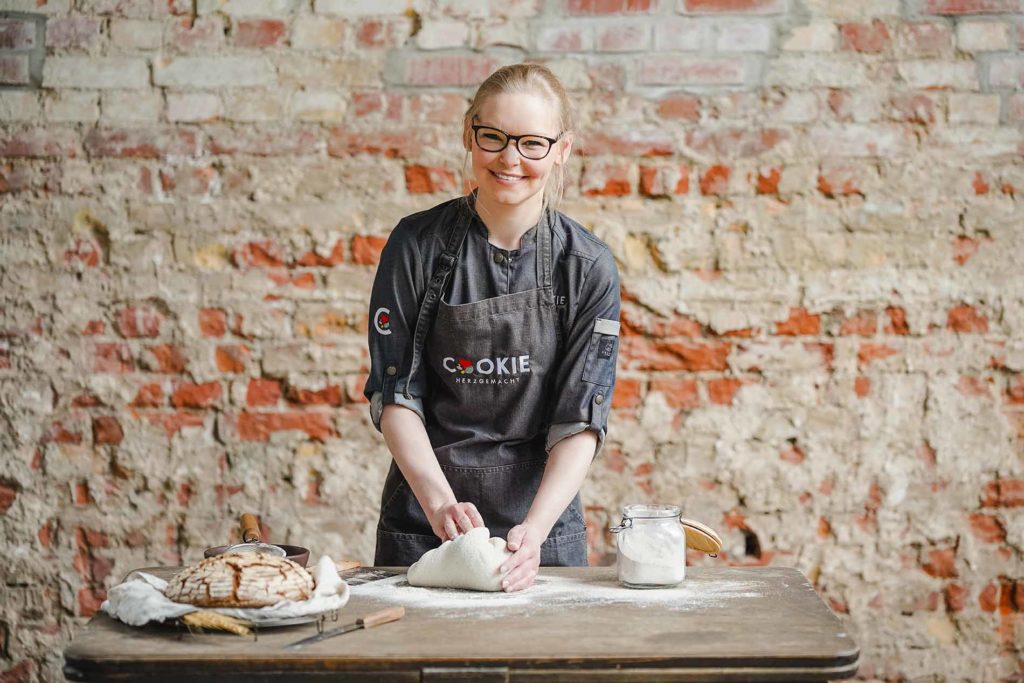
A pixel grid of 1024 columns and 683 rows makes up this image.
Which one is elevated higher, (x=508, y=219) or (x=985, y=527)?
(x=508, y=219)

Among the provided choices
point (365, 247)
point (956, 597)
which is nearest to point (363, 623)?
point (365, 247)

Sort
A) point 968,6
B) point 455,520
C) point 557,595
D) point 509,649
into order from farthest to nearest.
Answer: point 968,6
point 455,520
point 557,595
point 509,649

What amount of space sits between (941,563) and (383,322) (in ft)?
6.24

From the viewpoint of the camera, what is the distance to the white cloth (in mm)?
1572

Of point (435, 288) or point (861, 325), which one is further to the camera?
point (861, 325)

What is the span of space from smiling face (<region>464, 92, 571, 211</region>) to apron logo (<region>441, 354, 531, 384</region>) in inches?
12.5

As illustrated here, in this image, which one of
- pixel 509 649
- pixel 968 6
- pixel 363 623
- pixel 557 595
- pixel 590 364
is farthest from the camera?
pixel 968 6

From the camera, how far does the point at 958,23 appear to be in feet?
10.0

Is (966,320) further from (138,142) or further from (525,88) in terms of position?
(138,142)

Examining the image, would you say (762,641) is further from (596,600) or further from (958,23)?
(958,23)

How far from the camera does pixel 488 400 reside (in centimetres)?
216

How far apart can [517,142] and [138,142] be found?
60.9 inches

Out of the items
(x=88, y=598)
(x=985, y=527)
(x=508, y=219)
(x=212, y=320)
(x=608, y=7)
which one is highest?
(x=608, y=7)

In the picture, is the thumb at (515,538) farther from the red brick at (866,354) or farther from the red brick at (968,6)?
the red brick at (968,6)
